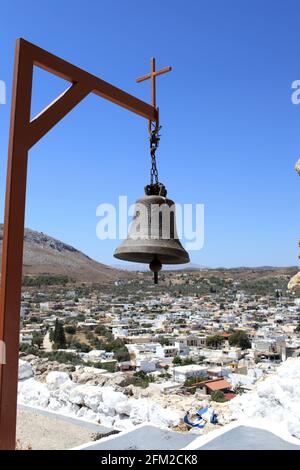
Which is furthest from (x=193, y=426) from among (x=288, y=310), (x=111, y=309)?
(x=288, y=310)

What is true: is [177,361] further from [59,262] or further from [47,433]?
[47,433]

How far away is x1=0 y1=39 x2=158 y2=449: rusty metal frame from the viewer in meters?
1.95

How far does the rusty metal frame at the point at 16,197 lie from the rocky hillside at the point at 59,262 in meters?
37.0

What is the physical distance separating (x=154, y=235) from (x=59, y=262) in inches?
1671

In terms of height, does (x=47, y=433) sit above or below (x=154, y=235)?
below

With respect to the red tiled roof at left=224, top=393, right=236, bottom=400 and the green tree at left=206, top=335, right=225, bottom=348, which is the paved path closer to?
the red tiled roof at left=224, top=393, right=236, bottom=400

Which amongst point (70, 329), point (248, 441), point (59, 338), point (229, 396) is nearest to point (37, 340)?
point (59, 338)

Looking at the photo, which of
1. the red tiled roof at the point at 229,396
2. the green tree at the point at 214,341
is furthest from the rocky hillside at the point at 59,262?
the red tiled roof at the point at 229,396

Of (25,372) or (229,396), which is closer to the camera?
(25,372)

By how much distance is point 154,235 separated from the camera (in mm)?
2723

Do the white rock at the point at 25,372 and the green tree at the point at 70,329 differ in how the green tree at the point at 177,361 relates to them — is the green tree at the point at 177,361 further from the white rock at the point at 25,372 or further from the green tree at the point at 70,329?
the white rock at the point at 25,372

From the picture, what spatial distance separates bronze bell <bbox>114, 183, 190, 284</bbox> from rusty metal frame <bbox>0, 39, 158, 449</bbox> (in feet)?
2.74

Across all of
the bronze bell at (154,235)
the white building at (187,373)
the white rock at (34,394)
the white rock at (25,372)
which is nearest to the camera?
the bronze bell at (154,235)

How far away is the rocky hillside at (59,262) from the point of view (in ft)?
136
